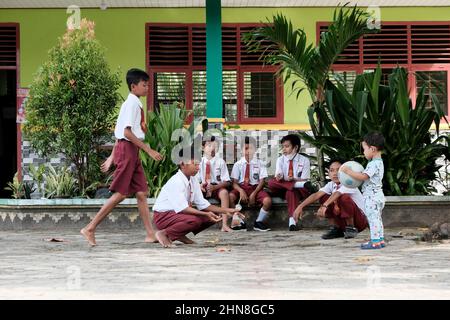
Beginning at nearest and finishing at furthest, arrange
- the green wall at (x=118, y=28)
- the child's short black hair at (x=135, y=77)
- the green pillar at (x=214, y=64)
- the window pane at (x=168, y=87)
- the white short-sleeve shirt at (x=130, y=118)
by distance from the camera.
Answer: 1. the white short-sleeve shirt at (x=130, y=118)
2. the child's short black hair at (x=135, y=77)
3. the green pillar at (x=214, y=64)
4. the green wall at (x=118, y=28)
5. the window pane at (x=168, y=87)

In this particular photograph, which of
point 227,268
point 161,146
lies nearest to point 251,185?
point 161,146

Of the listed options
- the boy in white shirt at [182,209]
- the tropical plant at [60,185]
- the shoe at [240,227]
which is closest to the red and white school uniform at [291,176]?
the shoe at [240,227]

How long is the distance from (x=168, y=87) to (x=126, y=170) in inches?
231

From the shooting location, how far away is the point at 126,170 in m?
8.23

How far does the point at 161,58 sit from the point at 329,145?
461cm

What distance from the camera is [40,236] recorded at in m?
9.59

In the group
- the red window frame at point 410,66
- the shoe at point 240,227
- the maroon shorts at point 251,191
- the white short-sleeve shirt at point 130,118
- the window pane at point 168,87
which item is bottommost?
the shoe at point 240,227

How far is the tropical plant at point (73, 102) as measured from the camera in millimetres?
10664

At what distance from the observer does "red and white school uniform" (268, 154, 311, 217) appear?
9922mm

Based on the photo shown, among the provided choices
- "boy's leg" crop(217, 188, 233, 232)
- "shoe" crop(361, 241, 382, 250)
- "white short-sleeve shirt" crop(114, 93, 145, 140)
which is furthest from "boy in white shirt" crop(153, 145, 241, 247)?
"boy's leg" crop(217, 188, 233, 232)

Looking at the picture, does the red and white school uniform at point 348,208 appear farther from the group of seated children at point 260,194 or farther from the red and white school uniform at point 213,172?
the red and white school uniform at point 213,172

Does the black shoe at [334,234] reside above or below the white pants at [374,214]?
below

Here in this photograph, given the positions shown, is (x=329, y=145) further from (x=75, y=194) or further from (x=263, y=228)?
(x=75, y=194)

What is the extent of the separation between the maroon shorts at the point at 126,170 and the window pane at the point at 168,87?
5656 millimetres
